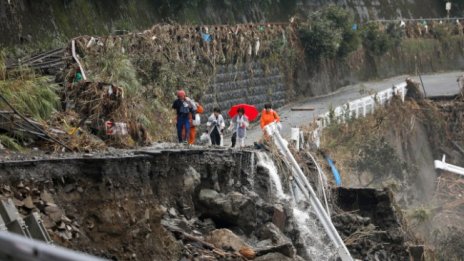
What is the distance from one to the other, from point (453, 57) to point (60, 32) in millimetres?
30123

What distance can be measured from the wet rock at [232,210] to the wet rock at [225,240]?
4.16 ft

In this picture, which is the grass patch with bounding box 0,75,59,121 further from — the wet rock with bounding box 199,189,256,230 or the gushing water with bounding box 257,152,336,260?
the gushing water with bounding box 257,152,336,260

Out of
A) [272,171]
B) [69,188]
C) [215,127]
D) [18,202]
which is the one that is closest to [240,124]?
[215,127]

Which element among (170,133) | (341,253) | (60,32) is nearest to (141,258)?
(341,253)

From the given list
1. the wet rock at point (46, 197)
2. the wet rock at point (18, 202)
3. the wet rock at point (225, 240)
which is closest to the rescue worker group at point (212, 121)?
the wet rock at point (225, 240)

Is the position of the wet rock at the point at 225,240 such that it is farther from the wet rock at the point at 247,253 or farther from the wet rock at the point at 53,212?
the wet rock at the point at 53,212

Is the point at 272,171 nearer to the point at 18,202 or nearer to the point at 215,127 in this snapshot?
the point at 215,127

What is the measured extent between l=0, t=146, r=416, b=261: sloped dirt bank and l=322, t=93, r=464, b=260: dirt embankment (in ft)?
28.2

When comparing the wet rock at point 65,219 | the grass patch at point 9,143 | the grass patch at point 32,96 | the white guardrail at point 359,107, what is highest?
the grass patch at point 32,96

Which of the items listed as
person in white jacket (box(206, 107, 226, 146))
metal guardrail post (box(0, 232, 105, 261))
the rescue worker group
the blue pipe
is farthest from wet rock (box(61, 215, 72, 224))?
the blue pipe

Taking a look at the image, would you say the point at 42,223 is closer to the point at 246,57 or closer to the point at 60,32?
the point at 60,32

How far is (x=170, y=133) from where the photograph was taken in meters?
23.4

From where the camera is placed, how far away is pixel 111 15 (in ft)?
87.9

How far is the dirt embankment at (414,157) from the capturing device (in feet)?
95.9
